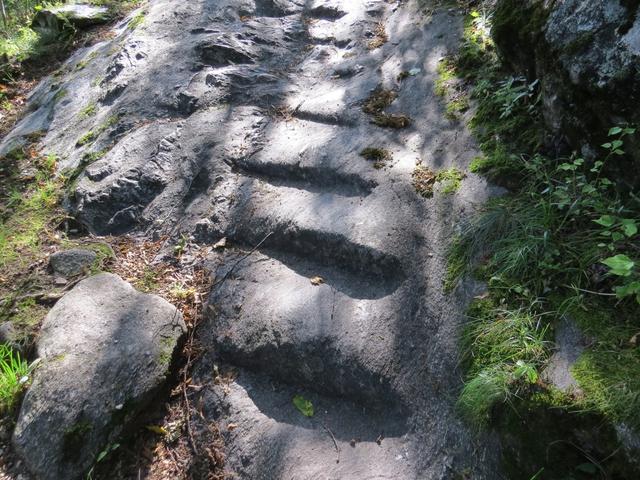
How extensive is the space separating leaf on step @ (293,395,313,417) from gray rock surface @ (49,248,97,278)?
104 inches

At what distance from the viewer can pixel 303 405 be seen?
337 cm

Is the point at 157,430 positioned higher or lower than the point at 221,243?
lower

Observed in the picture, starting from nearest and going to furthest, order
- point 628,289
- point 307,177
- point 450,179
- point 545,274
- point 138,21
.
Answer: point 628,289 → point 545,274 → point 450,179 → point 307,177 → point 138,21

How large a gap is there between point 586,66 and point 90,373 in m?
4.35

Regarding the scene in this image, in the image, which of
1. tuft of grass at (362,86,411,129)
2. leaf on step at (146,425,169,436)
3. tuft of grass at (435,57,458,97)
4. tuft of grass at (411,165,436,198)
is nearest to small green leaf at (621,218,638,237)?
tuft of grass at (411,165,436,198)

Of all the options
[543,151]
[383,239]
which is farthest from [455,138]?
[383,239]

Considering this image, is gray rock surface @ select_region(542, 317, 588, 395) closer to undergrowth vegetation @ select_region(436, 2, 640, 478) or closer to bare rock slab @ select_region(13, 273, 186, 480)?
undergrowth vegetation @ select_region(436, 2, 640, 478)

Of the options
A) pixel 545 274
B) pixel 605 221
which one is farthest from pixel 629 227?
pixel 545 274

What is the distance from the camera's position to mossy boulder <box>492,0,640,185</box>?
2.89 meters

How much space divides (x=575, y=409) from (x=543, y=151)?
2164 mm

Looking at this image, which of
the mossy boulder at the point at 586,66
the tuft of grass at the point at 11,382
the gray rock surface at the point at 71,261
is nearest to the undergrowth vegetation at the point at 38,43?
the gray rock surface at the point at 71,261

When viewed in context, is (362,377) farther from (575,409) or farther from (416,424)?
(575,409)

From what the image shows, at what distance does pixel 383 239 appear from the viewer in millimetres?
3914

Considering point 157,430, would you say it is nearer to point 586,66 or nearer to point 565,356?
point 565,356
